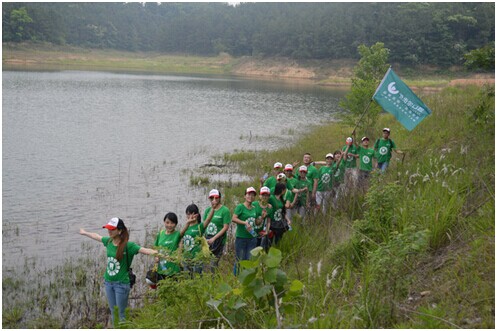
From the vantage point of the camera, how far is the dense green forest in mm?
84812

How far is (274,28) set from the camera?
11206 cm

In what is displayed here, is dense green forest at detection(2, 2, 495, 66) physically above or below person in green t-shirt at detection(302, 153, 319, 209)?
above

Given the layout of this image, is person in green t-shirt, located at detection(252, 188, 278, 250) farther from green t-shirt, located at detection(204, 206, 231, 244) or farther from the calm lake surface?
the calm lake surface

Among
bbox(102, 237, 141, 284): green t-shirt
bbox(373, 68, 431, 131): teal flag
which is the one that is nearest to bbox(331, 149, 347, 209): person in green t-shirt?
bbox(373, 68, 431, 131): teal flag

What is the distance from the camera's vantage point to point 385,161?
13.3 meters

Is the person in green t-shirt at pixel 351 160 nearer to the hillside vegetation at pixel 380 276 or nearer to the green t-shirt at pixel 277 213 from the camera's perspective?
the hillside vegetation at pixel 380 276

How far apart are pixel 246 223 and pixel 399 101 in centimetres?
460

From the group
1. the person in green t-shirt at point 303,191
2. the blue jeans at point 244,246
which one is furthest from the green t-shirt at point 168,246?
the person in green t-shirt at point 303,191

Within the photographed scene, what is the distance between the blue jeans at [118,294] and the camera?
7203 mm

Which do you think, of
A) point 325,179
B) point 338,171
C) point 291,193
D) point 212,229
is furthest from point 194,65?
point 212,229

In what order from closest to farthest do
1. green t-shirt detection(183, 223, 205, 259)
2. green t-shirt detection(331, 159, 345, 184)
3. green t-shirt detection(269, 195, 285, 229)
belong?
green t-shirt detection(183, 223, 205, 259) → green t-shirt detection(269, 195, 285, 229) → green t-shirt detection(331, 159, 345, 184)

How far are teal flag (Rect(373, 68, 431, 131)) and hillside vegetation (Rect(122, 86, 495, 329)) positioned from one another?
4.59 feet

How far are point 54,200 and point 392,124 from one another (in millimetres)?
17202

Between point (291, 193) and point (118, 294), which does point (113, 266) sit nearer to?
point (118, 294)
